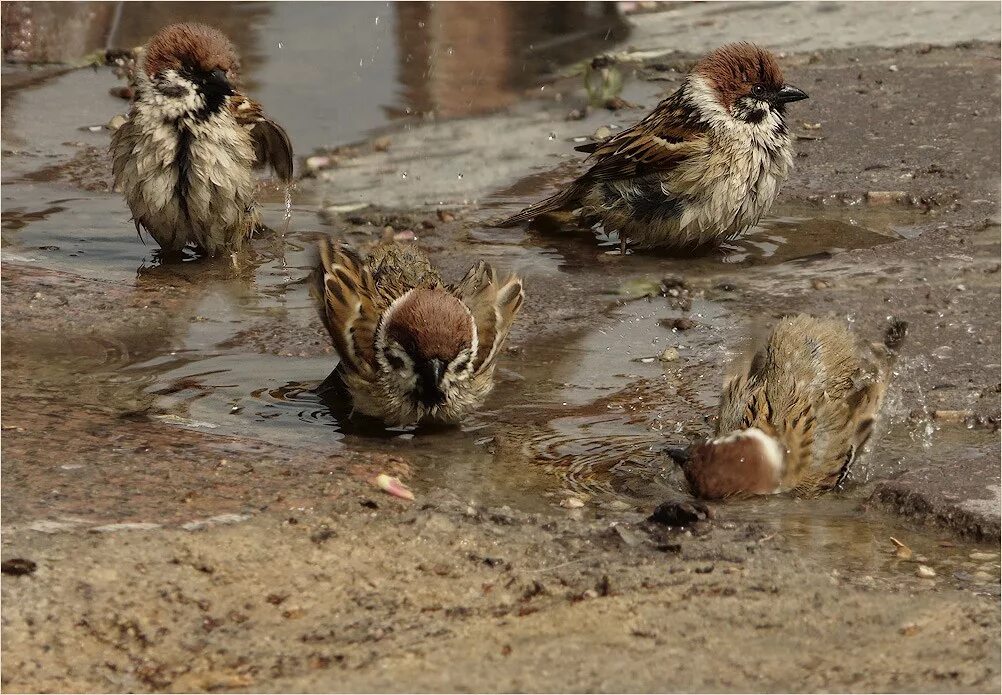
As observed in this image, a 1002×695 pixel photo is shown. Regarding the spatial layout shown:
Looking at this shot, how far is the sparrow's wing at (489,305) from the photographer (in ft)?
17.5

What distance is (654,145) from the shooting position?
7.73 meters

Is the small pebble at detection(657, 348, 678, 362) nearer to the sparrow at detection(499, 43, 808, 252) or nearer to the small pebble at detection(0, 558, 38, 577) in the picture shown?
the sparrow at detection(499, 43, 808, 252)

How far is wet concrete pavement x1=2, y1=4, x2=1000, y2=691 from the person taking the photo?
11.7 feet

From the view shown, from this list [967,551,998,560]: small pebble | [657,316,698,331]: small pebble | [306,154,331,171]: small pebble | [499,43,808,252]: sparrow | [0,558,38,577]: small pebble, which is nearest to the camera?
[0,558,38,577]: small pebble

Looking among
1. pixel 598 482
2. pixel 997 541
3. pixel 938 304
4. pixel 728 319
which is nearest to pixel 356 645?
pixel 598 482

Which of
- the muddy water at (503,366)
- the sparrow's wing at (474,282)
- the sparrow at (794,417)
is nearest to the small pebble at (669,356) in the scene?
the muddy water at (503,366)

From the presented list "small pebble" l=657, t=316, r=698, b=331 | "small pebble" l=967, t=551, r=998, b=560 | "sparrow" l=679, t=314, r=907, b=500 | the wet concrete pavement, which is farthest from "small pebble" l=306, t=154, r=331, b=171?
"small pebble" l=967, t=551, r=998, b=560

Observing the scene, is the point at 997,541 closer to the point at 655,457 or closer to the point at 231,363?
the point at 655,457

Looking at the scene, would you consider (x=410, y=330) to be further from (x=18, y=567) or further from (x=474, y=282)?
(x=18, y=567)

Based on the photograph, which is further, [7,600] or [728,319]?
[728,319]

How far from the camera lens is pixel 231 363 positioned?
602cm

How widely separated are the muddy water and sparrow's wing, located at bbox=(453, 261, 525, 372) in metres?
0.30

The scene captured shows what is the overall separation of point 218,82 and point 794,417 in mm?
3563

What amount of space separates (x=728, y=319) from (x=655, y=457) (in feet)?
5.71
